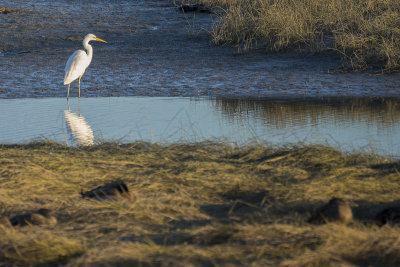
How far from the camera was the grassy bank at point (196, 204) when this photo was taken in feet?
9.38

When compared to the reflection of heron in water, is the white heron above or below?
above

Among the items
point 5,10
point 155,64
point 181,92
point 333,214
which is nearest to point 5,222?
point 333,214

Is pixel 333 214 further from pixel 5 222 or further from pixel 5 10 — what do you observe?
pixel 5 10

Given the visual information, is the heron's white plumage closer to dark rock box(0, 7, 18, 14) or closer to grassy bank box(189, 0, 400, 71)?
grassy bank box(189, 0, 400, 71)

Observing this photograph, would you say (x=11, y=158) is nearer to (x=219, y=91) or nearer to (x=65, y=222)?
(x=65, y=222)

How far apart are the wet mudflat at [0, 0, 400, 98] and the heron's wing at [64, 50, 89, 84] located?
338 mm

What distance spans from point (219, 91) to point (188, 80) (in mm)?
935

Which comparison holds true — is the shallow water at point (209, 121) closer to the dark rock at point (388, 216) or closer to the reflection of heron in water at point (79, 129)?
the reflection of heron in water at point (79, 129)

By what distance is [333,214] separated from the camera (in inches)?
126

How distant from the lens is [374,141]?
18.3 feet

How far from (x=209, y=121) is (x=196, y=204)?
3160 mm

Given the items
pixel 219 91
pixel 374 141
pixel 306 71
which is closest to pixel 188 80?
pixel 219 91

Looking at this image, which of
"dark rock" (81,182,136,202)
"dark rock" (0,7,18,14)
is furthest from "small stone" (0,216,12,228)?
"dark rock" (0,7,18,14)

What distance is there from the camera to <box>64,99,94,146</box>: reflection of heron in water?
6.04 metres
